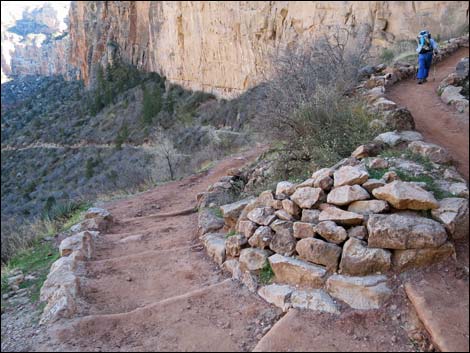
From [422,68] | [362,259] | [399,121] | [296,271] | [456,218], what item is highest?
[422,68]

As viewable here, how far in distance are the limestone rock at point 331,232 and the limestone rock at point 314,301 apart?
0.48 m

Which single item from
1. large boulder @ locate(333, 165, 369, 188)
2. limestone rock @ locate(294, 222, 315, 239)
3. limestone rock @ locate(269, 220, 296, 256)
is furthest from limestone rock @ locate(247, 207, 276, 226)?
large boulder @ locate(333, 165, 369, 188)

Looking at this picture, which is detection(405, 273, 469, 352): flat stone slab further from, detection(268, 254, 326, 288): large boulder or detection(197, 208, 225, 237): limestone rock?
detection(197, 208, 225, 237): limestone rock

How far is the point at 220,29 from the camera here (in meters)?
27.6

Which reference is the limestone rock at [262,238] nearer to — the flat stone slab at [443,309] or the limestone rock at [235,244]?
the limestone rock at [235,244]

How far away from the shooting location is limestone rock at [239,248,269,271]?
4117 millimetres

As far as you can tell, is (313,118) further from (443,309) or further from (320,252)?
(443,309)

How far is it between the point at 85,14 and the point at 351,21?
149 ft

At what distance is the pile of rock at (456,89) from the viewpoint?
595 centimetres

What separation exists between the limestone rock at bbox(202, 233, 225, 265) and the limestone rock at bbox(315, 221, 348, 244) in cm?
131

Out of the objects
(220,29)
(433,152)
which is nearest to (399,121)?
(433,152)

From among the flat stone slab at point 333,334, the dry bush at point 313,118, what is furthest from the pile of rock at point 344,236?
the dry bush at point 313,118

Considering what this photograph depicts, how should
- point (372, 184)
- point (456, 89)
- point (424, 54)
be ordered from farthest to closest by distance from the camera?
point (424, 54), point (456, 89), point (372, 184)

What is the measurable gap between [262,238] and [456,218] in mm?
1769
